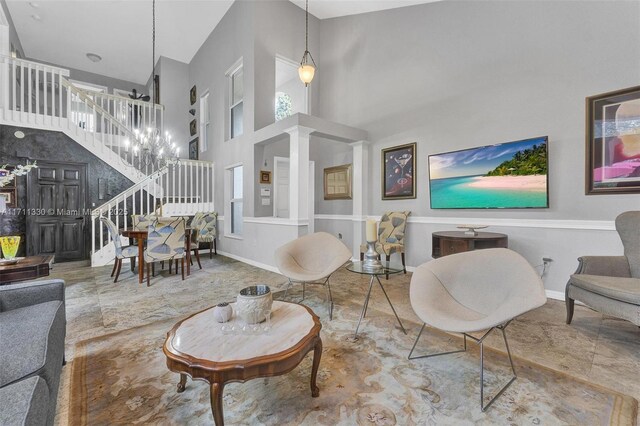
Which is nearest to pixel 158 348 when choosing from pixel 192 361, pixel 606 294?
pixel 192 361

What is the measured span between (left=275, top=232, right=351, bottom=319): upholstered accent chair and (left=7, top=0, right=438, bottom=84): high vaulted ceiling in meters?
4.10

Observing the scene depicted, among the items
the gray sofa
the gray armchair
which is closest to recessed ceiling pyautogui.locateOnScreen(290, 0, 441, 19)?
the gray armchair

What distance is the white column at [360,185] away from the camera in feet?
16.5

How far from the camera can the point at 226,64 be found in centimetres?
589

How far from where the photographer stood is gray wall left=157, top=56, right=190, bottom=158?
293 inches

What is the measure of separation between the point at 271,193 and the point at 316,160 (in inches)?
56.1

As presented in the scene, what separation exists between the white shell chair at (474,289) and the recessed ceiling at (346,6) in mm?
4207

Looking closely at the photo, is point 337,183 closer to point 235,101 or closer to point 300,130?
point 300,130

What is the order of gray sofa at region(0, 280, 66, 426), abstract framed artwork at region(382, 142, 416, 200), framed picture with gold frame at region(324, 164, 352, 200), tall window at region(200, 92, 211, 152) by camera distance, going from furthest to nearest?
1. tall window at region(200, 92, 211, 152)
2. framed picture with gold frame at region(324, 164, 352, 200)
3. abstract framed artwork at region(382, 142, 416, 200)
4. gray sofa at region(0, 280, 66, 426)

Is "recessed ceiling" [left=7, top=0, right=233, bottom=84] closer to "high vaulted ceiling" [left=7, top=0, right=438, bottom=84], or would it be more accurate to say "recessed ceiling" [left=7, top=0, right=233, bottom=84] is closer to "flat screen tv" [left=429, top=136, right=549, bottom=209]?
"high vaulted ceiling" [left=7, top=0, right=438, bottom=84]

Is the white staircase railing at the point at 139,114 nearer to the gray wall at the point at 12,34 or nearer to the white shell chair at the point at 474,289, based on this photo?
the gray wall at the point at 12,34

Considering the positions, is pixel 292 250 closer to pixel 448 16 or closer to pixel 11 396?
pixel 11 396

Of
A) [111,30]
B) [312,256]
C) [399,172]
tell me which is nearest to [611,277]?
[312,256]

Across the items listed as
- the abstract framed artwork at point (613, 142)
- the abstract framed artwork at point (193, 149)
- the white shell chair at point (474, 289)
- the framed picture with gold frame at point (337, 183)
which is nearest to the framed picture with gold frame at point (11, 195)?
the abstract framed artwork at point (193, 149)
